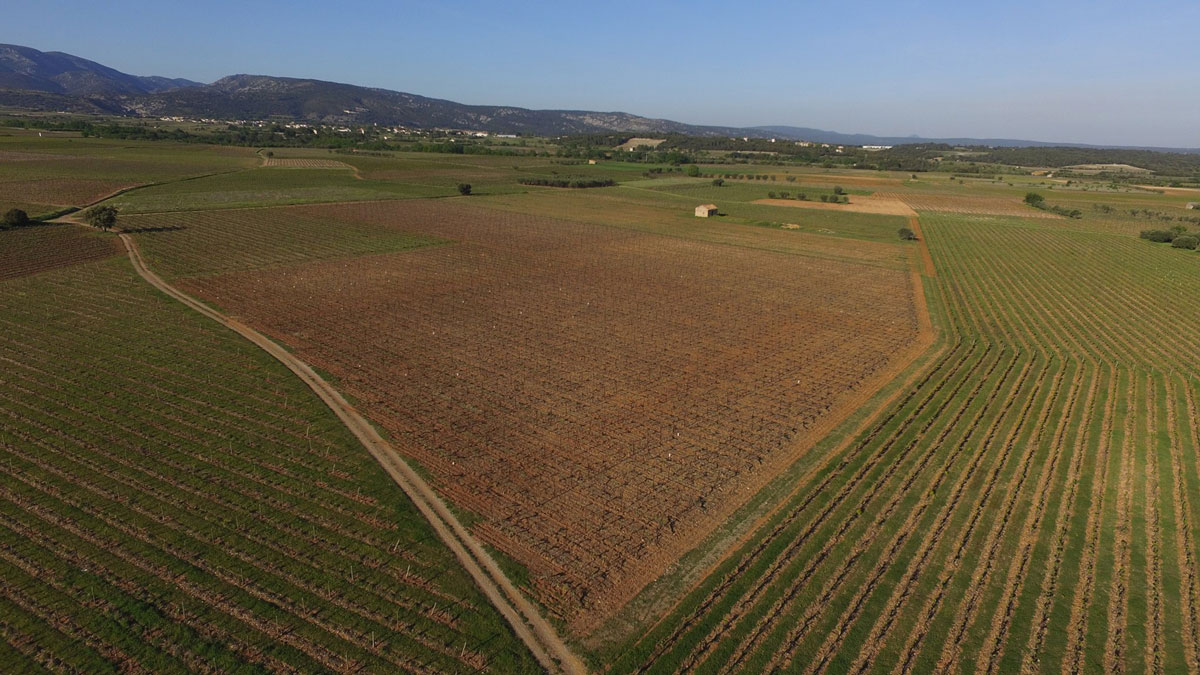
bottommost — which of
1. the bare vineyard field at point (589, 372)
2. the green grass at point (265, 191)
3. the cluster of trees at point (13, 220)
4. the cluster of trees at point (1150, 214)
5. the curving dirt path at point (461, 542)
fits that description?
the curving dirt path at point (461, 542)

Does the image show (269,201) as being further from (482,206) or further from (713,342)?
(713,342)

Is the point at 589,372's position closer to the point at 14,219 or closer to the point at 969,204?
the point at 14,219

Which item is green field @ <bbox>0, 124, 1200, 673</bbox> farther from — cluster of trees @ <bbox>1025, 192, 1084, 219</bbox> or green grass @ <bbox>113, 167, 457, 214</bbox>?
cluster of trees @ <bbox>1025, 192, 1084, 219</bbox>

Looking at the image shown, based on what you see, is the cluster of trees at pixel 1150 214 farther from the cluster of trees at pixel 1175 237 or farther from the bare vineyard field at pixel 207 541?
the bare vineyard field at pixel 207 541

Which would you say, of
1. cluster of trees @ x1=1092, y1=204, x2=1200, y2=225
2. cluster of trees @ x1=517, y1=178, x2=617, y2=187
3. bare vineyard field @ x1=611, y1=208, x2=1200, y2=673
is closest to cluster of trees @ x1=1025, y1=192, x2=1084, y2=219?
cluster of trees @ x1=1092, y1=204, x2=1200, y2=225

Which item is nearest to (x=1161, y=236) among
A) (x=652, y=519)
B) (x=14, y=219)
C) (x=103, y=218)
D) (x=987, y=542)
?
(x=987, y=542)

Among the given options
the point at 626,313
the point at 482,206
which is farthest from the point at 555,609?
the point at 482,206

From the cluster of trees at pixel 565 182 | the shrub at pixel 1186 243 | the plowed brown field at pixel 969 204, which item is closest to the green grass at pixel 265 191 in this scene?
the cluster of trees at pixel 565 182
